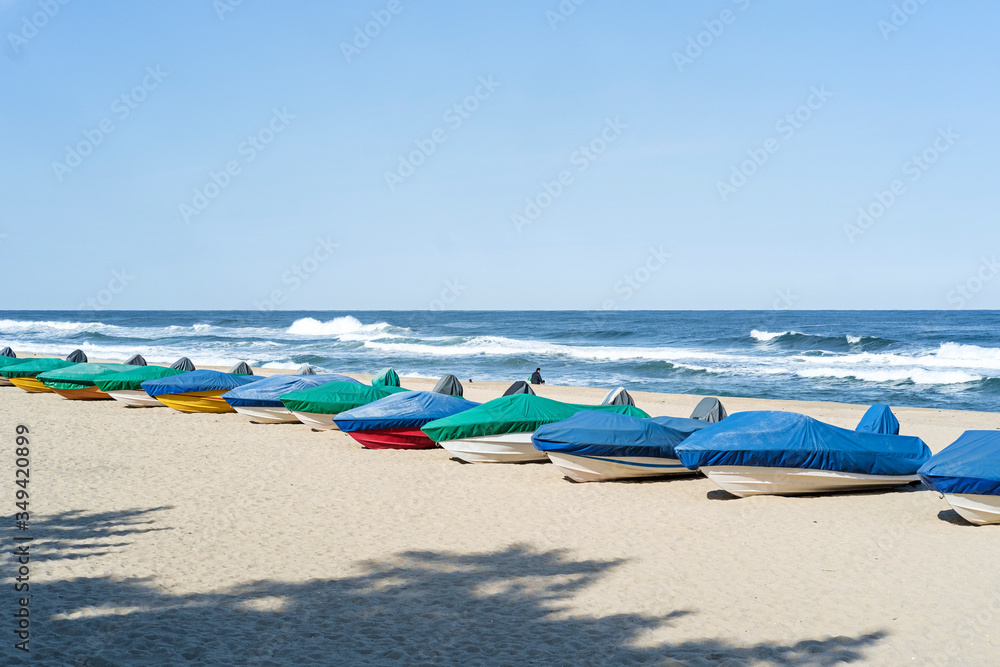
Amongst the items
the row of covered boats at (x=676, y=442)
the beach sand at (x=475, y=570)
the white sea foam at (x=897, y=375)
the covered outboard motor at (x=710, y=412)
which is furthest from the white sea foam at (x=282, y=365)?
Result: the covered outboard motor at (x=710, y=412)

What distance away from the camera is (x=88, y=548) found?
792cm

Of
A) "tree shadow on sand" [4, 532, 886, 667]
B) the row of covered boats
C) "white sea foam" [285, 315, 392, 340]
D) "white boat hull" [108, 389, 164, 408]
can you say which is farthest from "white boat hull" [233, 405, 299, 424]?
"white sea foam" [285, 315, 392, 340]

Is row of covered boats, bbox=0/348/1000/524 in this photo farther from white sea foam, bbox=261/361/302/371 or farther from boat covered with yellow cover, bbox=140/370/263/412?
white sea foam, bbox=261/361/302/371

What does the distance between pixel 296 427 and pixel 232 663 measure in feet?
40.7

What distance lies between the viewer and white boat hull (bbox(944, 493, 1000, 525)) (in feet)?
29.3

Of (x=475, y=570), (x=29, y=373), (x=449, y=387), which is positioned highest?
(x=449, y=387)

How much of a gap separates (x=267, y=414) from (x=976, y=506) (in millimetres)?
13975

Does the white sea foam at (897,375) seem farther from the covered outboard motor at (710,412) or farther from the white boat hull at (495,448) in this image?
the white boat hull at (495,448)

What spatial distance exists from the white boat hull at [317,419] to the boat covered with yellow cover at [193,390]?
143 inches

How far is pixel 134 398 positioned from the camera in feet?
65.2

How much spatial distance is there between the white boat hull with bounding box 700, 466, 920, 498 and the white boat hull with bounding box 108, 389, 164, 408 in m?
15.3

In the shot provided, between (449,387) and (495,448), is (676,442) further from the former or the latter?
(449,387)

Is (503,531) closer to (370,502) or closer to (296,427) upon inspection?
(370,502)

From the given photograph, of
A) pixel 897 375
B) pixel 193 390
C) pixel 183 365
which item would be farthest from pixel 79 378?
pixel 897 375
